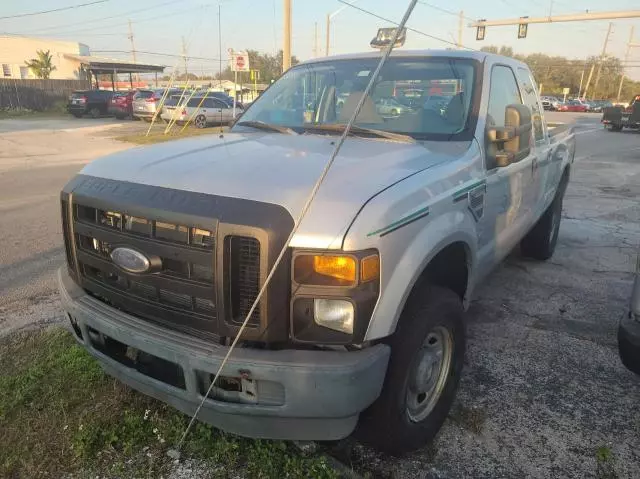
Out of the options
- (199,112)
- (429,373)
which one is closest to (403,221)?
(429,373)

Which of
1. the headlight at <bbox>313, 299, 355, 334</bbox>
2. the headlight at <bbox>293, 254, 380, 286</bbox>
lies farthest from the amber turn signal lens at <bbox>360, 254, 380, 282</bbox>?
the headlight at <bbox>313, 299, 355, 334</bbox>

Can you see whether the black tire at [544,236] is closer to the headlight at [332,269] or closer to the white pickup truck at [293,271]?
the white pickup truck at [293,271]

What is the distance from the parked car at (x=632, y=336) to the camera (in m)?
2.44

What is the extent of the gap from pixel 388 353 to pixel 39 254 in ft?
15.1

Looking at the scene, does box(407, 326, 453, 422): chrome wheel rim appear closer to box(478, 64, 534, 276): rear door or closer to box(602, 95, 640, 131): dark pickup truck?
box(478, 64, 534, 276): rear door

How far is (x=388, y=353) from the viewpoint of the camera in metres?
2.09

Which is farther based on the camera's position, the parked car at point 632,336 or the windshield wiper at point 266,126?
the windshield wiper at point 266,126

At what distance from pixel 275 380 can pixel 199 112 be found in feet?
69.7

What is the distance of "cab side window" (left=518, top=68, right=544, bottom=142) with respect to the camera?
13.8 feet

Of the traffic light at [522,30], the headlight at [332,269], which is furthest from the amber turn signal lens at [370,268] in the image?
the traffic light at [522,30]

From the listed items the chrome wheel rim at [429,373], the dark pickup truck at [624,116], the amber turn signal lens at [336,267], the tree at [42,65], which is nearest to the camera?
the amber turn signal lens at [336,267]

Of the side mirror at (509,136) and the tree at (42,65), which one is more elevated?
the tree at (42,65)

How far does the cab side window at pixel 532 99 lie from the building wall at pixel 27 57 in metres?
61.1

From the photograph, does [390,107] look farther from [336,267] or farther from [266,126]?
[336,267]
